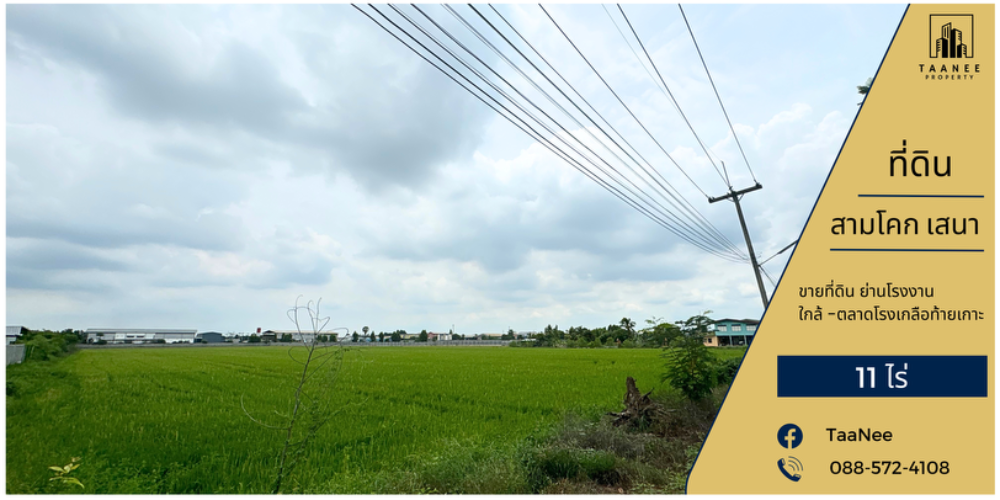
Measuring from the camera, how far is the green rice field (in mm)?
4973

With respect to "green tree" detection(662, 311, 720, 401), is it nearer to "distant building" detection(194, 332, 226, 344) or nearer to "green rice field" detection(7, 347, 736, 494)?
"green rice field" detection(7, 347, 736, 494)

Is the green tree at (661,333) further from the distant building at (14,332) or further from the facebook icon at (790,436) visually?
the distant building at (14,332)

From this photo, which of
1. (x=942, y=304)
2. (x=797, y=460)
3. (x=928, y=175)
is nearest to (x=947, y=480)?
(x=797, y=460)

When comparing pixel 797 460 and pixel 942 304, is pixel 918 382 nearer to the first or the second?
pixel 942 304

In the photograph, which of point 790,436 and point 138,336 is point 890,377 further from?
point 138,336

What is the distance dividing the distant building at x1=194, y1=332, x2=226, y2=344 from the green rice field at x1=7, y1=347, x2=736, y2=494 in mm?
80970

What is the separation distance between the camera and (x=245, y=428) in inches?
299

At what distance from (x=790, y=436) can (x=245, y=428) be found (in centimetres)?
819

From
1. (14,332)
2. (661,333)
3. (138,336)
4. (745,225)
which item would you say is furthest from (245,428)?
(138,336)

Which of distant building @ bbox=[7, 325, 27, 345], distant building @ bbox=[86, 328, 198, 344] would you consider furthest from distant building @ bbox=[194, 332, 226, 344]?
distant building @ bbox=[7, 325, 27, 345]

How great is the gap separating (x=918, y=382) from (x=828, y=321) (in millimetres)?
924

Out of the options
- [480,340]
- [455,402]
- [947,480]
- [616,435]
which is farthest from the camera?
[480,340]

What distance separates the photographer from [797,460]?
12.8 ft

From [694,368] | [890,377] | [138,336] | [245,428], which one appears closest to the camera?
[890,377]
